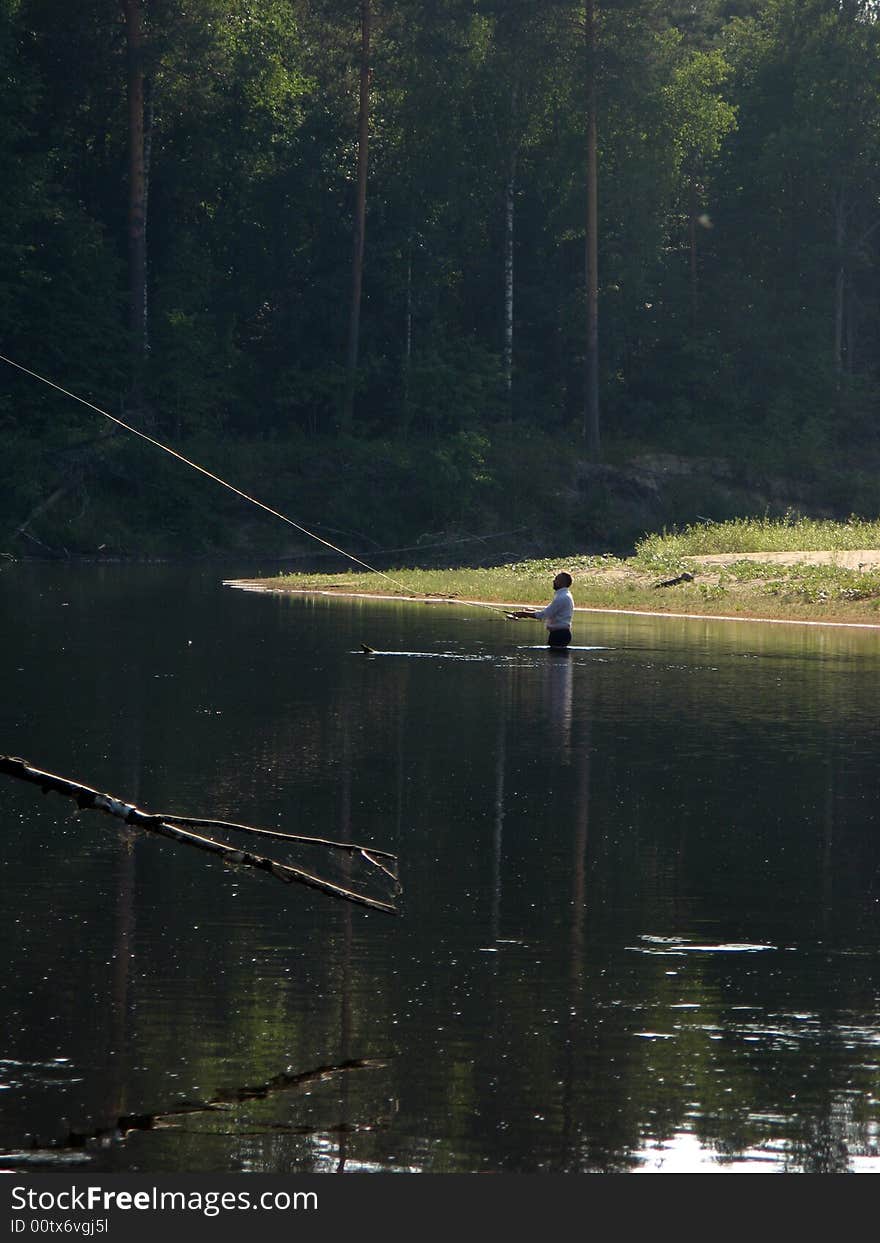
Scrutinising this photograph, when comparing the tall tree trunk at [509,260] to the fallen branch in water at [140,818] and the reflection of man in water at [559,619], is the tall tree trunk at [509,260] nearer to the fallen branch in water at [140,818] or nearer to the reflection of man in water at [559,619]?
the reflection of man in water at [559,619]

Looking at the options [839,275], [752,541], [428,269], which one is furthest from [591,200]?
[752,541]

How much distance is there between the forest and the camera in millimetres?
57500

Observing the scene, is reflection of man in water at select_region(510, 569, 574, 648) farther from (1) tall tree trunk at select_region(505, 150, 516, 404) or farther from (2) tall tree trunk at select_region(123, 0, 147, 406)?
(1) tall tree trunk at select_region(505, 150, 516, 404)

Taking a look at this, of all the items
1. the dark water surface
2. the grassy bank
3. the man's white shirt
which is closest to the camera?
the dark water surface

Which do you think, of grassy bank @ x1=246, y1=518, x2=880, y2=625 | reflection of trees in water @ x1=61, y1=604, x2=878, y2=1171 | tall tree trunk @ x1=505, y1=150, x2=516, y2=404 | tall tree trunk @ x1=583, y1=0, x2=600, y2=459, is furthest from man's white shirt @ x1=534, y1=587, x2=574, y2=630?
tall tree trunk @ x1=505, y1=150, x2=516, y2=404

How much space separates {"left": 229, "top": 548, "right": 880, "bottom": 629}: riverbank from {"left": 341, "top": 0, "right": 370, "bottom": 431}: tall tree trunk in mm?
15977

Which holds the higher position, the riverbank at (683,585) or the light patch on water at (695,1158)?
the riverbank at (683,585)

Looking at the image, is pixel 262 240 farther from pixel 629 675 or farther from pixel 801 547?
pixel 629 675

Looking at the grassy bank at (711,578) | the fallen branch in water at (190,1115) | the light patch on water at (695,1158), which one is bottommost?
the light patch on water at (695,1158)

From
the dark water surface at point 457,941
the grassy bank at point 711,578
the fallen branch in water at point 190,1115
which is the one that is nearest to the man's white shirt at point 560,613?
the dark water surface at point 457,941

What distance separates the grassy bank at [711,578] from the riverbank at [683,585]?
22 millimetres

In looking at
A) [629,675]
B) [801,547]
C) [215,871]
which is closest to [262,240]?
[801,547]

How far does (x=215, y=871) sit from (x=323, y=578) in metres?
33.1

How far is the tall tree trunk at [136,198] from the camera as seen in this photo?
56812 mm
